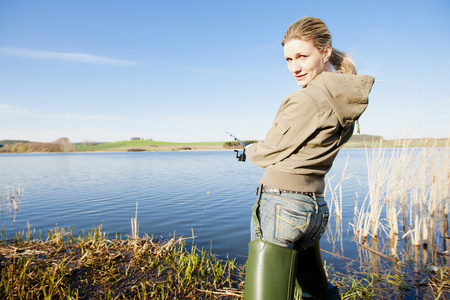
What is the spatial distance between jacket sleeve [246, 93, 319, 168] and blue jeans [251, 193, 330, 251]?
26 cm

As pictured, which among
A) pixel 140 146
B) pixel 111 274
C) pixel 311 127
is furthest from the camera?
pixel 140 146

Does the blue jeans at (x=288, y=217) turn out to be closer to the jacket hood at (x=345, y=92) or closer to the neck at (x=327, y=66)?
the jacket hood at (x=345, y=92)

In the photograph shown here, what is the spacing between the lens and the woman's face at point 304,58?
Result: 1927 millimetres

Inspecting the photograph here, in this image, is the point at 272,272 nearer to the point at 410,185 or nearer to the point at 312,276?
the point at 312,276

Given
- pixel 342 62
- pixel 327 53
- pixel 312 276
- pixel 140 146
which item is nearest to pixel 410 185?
pixel 312 276

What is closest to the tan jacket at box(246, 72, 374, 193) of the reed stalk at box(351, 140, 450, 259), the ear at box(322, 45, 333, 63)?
the ear at box(322, 45, 333, 63)

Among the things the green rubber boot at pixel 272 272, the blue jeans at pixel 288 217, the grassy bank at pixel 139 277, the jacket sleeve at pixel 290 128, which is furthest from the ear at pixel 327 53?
the grassy bank at pixel 139 277

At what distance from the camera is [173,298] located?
134 inches

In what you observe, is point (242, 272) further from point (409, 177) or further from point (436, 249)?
point (409, 177)

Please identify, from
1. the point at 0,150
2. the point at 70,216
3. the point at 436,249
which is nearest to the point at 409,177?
the point at 436,249

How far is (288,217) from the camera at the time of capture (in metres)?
1.76

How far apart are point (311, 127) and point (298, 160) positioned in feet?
0.75

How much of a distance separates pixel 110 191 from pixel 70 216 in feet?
14.9

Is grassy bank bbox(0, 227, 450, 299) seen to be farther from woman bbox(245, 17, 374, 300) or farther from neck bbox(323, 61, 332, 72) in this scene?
neck bbox(323, 61, 332, 72)
